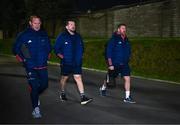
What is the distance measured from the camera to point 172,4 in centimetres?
2831

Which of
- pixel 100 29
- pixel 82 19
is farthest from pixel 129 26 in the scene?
pixel 82 19

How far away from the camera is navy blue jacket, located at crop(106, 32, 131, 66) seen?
40.9 ft

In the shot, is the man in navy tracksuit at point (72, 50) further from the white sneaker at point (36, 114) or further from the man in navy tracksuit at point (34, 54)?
the white sneaker at point (36, 114)

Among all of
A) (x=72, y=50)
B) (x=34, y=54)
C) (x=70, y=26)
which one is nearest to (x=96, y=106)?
(x=72, y=50)

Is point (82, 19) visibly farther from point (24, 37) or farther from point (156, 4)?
point (24, 37)

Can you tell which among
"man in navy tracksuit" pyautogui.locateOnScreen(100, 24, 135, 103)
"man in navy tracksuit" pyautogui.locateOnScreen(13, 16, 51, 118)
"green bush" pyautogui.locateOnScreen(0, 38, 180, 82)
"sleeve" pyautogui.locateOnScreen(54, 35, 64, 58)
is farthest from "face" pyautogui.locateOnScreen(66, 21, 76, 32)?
"green bush" pyautogui.locateOnScreen(0, 38, 180, 82)

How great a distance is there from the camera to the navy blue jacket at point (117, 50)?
491 inches

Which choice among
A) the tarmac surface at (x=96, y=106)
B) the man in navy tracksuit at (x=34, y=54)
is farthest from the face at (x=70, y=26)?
the tarmac surface at (x=96, y=106)

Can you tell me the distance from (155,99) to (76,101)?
79.6 inches

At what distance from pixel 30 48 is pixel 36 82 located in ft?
2.25

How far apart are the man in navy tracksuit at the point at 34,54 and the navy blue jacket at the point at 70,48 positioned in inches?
63.2

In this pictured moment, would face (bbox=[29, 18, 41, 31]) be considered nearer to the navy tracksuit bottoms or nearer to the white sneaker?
the navy tracksuit bottoms

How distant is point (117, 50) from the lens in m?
12.5

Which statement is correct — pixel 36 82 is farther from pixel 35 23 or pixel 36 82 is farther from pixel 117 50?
pixel 117 50
